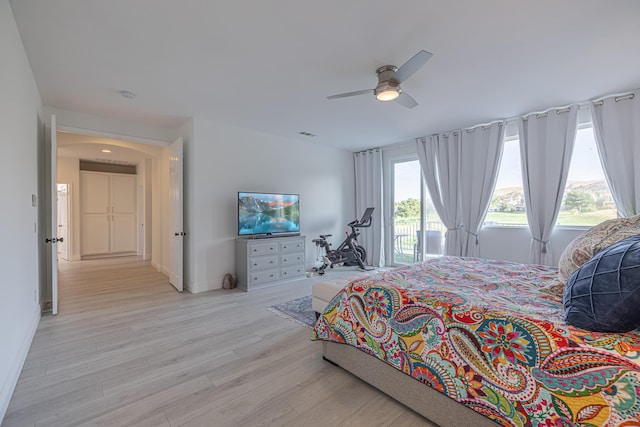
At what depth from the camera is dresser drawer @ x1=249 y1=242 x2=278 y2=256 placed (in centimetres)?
420

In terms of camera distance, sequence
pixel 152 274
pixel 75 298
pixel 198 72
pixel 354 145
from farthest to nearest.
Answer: pixel 354 145
pixel 152 274
pixel 75 298
pixel 198 72

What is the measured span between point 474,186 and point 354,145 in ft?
8.09

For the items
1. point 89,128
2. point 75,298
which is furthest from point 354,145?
point 75,298

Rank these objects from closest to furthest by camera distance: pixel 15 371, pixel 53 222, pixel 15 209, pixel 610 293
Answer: pixel 610 293 < pixel 15 371 < pixel 15 209 < pixel 53 222

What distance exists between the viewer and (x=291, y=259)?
15.4ft

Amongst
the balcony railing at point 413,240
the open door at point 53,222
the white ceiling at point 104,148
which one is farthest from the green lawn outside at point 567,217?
the white ceiling at point 104,148

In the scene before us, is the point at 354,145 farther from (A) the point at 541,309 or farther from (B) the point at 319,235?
(A) the point at 541,309

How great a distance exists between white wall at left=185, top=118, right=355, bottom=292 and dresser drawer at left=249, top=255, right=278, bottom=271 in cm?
48

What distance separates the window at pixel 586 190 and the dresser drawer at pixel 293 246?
3.87 m

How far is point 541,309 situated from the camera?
1.45m

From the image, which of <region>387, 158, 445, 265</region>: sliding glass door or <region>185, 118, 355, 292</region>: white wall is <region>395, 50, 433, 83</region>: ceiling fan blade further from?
<region>387, 158, 445, 265</region>: sliding glass door

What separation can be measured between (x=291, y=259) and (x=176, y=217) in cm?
196

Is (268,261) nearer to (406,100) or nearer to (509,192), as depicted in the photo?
(406,100)

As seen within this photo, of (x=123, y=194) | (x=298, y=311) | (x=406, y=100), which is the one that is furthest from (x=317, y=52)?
(x=123, y=194)
